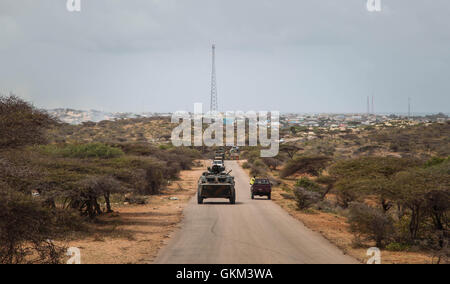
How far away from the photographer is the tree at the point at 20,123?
62.8ft

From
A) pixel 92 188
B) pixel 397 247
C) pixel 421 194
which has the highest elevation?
pixel 421 194

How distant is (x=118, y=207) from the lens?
3372 cm

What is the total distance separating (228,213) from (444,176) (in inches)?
439

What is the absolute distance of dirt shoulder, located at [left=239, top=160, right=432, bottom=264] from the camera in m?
17.7

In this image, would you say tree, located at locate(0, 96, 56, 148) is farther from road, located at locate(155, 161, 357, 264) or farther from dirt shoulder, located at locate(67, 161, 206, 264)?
road, located at locate(155, 161, 357, 264)

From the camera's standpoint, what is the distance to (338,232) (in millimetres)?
23766

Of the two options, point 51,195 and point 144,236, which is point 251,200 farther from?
point 51,195

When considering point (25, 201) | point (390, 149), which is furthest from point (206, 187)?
point (390, 149)

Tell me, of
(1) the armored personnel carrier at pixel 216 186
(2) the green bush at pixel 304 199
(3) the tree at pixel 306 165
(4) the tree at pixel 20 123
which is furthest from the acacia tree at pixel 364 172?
(3) the tree at pixel 306 165

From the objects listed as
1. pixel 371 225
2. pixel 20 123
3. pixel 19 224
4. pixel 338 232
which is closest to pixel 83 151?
pixel 20 123

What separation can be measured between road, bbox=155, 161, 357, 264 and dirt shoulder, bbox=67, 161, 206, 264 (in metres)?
0.68

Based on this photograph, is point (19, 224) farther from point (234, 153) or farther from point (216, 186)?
point (234, 153)

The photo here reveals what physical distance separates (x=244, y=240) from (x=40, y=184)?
8.07 metres

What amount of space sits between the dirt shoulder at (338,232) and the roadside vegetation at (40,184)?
9.27 meters
